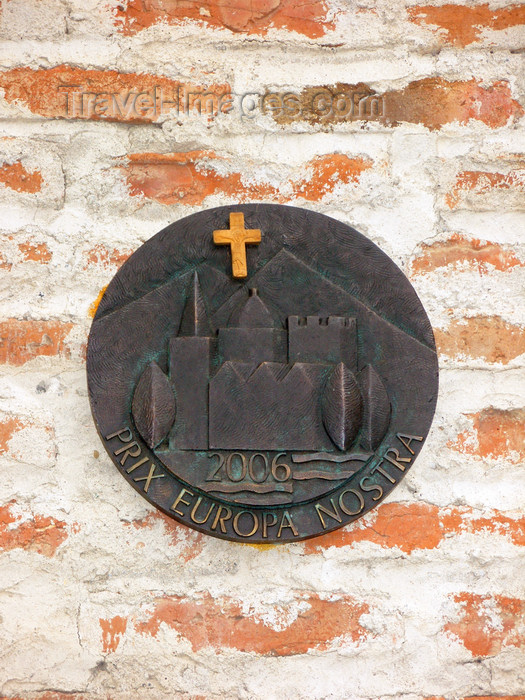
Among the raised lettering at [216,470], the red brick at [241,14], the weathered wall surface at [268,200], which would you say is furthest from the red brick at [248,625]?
the red brick at [241,14]

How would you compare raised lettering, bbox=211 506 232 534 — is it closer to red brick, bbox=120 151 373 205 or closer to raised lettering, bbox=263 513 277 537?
raised lettering, bbox=263 513 277 537

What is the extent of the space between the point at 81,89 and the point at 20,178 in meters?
0.21

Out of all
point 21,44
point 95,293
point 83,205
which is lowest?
point 95,293

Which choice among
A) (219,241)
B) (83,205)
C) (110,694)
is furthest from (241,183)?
(110,694)

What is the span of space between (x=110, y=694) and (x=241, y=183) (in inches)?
Answer: 37.1

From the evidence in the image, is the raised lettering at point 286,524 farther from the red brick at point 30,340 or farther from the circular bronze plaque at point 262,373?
the red brick at point 30,340

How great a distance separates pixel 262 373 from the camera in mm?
1229

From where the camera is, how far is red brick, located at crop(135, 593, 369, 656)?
1251mm

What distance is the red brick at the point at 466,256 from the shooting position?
137cm

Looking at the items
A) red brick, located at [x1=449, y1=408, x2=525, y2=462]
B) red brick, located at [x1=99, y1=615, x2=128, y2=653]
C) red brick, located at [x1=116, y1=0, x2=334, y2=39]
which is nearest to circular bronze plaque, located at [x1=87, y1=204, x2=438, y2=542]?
red brick, located at [x1=449, y1=408, x2=525, y2=462]

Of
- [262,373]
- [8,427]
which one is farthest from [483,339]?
[8,427]

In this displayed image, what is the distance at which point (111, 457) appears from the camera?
48.8 inches

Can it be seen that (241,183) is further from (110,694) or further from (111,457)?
(110,694)

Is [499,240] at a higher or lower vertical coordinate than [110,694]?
higher
